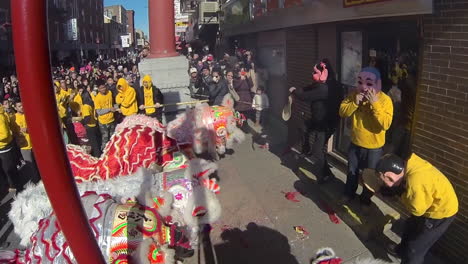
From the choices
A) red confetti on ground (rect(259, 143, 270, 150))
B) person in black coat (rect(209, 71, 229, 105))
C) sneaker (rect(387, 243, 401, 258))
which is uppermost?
person in black coat (rect(209, 71, 229, 105))

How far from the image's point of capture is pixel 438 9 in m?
3.65

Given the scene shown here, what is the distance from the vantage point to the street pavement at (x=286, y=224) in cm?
423

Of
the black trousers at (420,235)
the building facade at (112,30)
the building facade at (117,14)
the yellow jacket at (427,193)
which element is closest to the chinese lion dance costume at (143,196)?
the yellow jacket at (427,193)

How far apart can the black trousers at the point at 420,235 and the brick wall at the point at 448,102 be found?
0.54 metres

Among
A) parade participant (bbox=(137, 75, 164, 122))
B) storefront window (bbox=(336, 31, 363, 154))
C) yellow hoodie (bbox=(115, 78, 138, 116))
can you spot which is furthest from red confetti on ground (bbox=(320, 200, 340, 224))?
yellow hoodie (bbox=(115, 78, 138, 116))

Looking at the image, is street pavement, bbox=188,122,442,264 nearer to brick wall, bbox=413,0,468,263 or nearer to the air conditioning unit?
brick wall, bbox=413,0,468,263

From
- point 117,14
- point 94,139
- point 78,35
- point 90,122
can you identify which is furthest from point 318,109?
point 117,14

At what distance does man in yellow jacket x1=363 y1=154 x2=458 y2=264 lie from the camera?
10.0ft

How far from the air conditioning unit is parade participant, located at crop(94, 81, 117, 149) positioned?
13.6 meters

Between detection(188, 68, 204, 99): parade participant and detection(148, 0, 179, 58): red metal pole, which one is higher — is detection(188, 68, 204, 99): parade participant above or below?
below

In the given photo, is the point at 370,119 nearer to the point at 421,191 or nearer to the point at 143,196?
the point at 421,191

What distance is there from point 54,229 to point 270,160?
203 inches

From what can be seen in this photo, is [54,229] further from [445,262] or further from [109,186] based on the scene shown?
[445,262]

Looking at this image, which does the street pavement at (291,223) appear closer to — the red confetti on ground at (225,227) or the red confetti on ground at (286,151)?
the red confetti on ground at (225,227)
